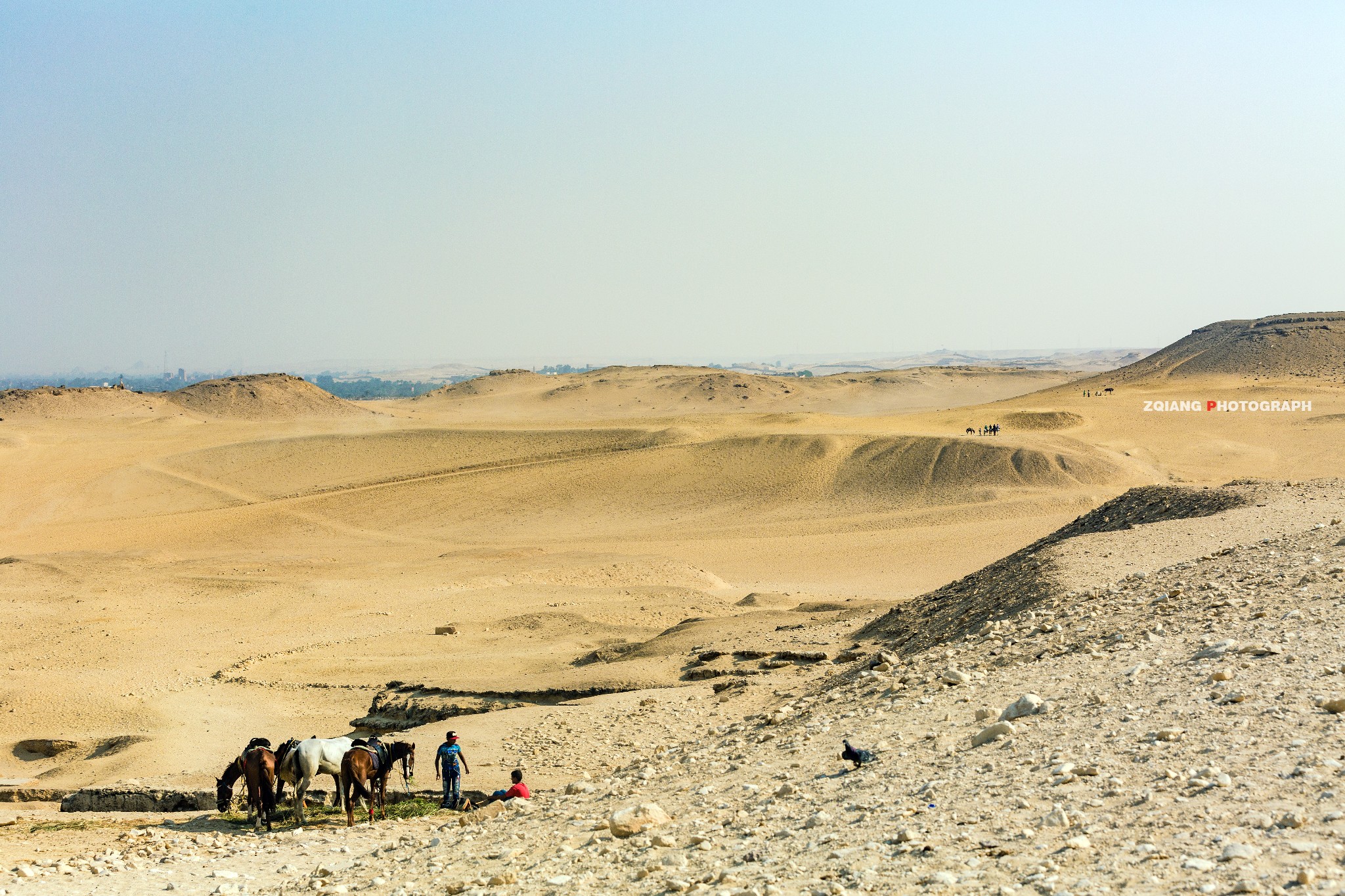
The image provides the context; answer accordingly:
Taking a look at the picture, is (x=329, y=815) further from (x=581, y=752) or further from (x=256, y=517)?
(x=256, y=517)

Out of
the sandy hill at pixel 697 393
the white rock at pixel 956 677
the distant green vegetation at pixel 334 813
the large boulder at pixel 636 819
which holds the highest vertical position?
the sandy hill at pixel 697 393

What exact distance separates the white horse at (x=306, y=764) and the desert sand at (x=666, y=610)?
849 mm

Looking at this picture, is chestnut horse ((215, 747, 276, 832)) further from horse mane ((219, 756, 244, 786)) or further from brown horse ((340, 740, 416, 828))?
brown horse ((340, 740, 416, 828))

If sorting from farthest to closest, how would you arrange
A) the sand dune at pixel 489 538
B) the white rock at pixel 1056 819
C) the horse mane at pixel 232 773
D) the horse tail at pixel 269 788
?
the sand dune at pixel 489 538 < the horse mane at pixel 232 773 < the horse tail at pixel 269 788 < the white rock at pixel 1056 819

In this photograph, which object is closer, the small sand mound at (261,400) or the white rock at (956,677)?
the white rock at (956,677)

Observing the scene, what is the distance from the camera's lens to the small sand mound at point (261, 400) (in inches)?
2840

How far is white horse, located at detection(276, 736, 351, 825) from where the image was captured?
10195 mm

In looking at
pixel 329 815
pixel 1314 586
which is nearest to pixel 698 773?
pixel 329 815

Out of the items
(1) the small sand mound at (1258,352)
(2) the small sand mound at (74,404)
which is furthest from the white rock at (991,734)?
(1) the small sand mound at (1258,352)

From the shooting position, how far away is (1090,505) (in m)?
33.0

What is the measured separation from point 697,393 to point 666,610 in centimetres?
6845

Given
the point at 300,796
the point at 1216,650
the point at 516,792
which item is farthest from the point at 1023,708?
the point at 300,796

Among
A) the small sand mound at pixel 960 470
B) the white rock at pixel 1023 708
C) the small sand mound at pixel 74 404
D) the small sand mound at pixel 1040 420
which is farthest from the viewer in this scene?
the small sand mound at pixel 74 404

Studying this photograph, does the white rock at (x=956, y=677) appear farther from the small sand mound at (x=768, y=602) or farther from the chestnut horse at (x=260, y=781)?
the small sand mound at (x=768, y=602)
